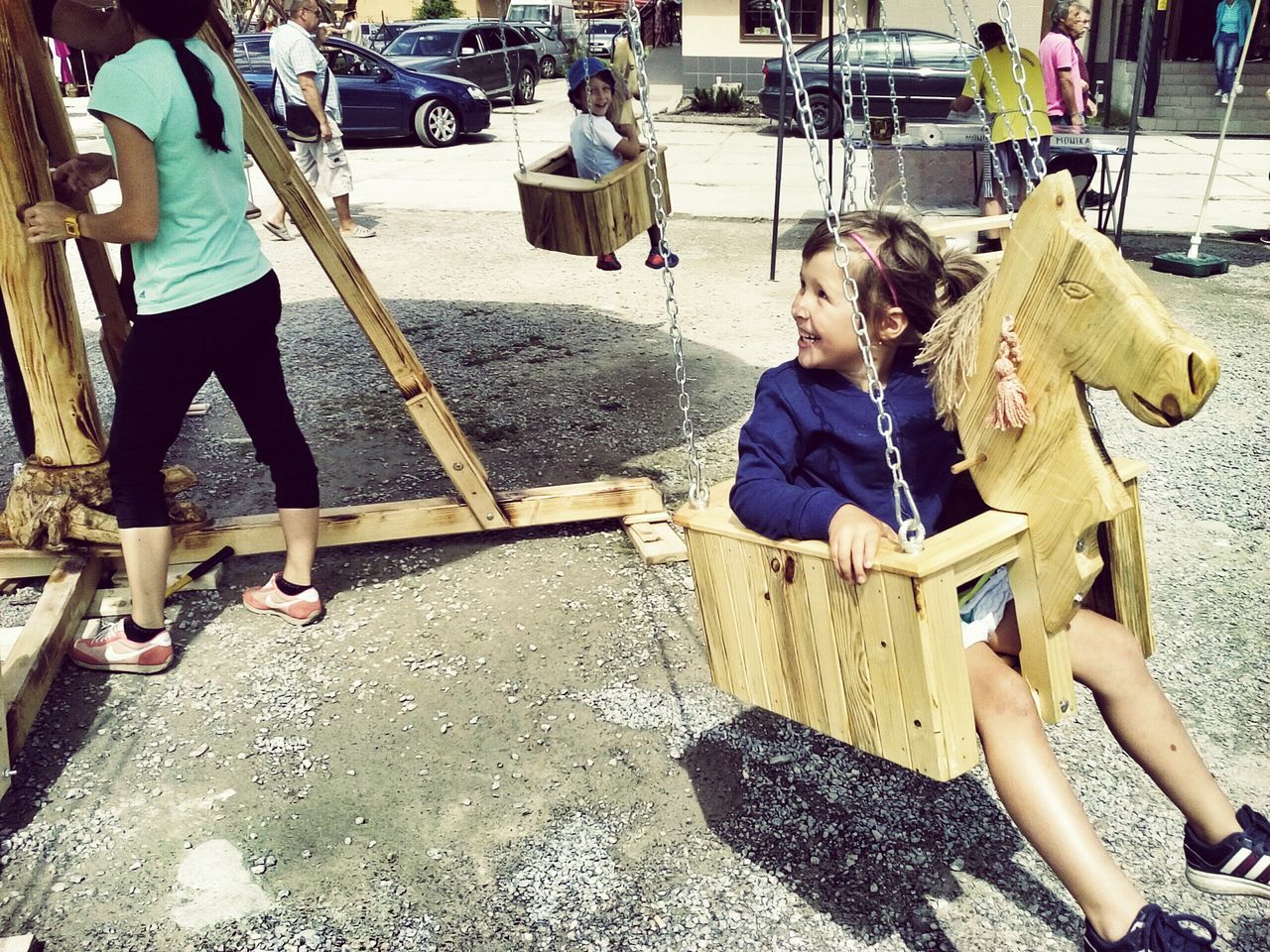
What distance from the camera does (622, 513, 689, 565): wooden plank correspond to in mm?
3605

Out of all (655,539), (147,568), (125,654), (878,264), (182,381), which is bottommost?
(655,539)

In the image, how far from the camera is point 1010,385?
1801 millimetres

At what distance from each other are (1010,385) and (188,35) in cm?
205

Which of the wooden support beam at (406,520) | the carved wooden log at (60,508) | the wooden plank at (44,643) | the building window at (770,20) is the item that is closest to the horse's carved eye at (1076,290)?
the wooden support beam at (406,520)

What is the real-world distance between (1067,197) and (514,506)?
2.41 m

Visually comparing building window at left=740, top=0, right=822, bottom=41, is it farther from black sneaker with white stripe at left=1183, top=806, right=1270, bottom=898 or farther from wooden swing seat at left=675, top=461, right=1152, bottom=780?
black sneaker with white stripe at left=1183, top=806, right=1270, bottom=898

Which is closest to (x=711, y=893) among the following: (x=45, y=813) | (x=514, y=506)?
(x=45, y=813)

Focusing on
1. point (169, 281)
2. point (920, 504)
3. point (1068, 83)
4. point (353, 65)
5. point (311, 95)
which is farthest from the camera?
point (353, 65)

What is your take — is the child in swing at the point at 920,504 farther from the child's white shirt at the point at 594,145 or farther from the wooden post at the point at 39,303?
the child's white shirt at the point at 594,145

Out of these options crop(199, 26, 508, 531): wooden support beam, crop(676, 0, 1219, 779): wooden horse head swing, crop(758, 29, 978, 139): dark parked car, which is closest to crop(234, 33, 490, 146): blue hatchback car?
crop(758, 29, 978, 139): dark parked car

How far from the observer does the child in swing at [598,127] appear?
501 centimetres

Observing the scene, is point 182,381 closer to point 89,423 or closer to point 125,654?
point 89,423

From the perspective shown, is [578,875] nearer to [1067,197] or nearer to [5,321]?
[1067,197]

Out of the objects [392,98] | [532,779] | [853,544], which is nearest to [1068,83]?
[532,779]
